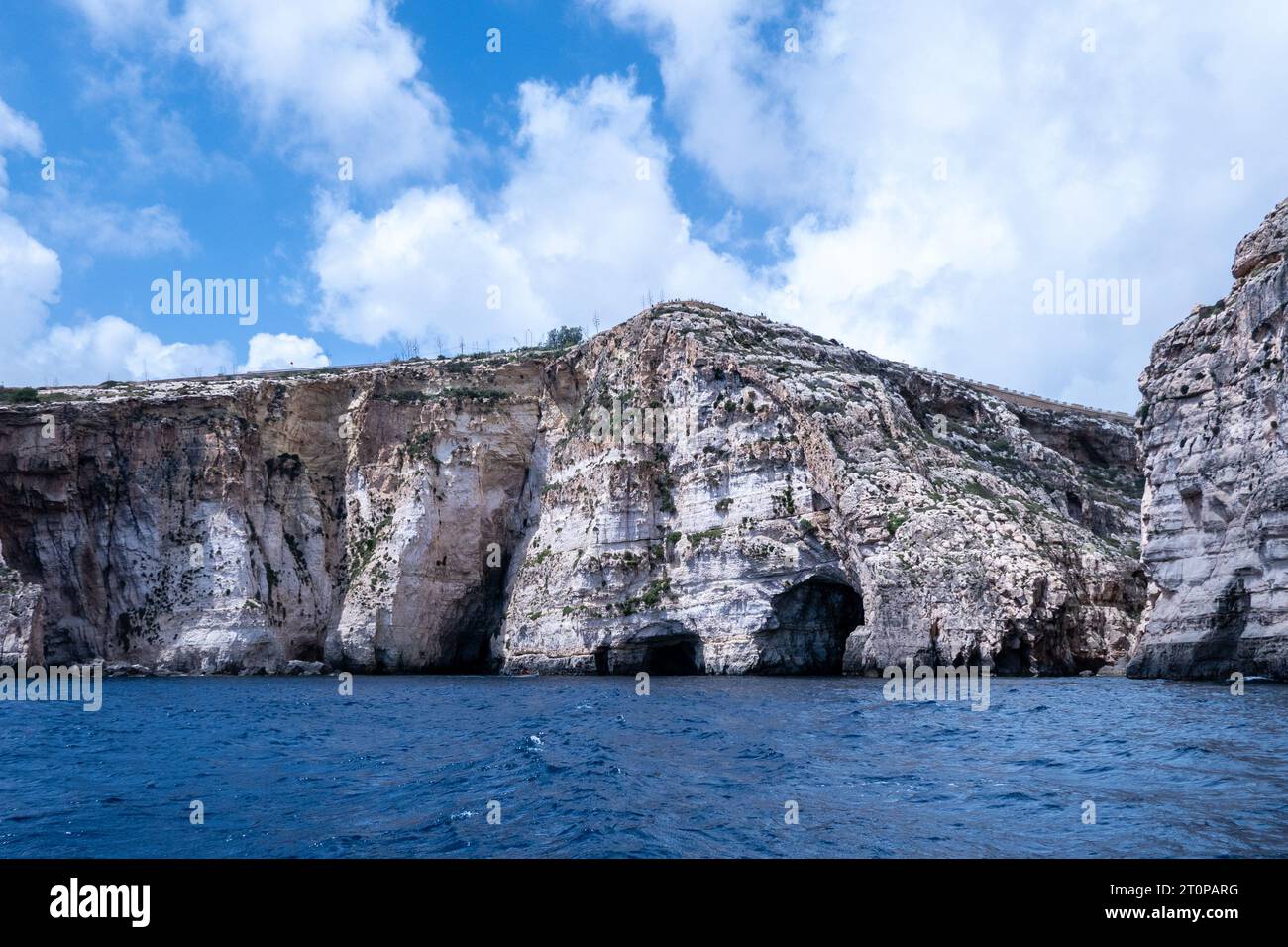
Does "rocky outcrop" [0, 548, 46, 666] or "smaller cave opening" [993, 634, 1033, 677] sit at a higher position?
"rocky outcrop" [0, 548, 46, 666]

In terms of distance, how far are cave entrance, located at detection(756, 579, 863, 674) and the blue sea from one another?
18286 mm

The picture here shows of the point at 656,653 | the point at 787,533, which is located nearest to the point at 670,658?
the point at 656,653

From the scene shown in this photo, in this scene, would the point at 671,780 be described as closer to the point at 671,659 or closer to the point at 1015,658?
the point at 1015,658

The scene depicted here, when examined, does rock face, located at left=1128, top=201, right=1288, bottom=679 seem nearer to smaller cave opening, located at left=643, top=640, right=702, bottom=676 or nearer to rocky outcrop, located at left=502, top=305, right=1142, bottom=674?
rocky outcrop, located at left=502, top=305, right=1142, bottom=674

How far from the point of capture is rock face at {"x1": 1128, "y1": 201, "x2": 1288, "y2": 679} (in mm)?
35906

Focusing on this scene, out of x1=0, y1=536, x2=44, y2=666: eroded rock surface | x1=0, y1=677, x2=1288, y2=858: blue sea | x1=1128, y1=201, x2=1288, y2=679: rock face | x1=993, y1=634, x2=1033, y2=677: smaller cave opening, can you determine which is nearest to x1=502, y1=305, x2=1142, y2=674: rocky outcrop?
x1=993, y1=634, x2=1033, y2=677: smaller cave opening

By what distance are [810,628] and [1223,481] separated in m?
21.6

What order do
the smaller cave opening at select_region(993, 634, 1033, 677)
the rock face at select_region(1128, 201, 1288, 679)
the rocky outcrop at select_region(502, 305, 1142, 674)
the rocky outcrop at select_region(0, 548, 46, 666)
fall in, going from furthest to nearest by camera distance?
the rocky outcrop at select_region(0, 548, 46, 666) < the rocky outcrop at select_region(502, 305, 1142, 674) < the smaller cave opening at select_region(993, 634, 1033, 677) < the rock face at select_region(1128, 201, 1288, 679)

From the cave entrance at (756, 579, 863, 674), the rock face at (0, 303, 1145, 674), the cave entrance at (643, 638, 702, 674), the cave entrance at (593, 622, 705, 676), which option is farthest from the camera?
the cave entrance at (643, 638, 702, 674)

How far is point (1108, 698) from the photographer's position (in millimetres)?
32750

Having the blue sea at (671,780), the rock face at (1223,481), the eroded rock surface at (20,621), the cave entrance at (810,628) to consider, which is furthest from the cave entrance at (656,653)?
the eroded rock surface at (20,621)

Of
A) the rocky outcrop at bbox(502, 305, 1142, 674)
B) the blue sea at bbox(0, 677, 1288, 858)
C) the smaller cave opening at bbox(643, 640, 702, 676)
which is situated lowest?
the smaller cave opening at bbox(643, 640, 702, 676)

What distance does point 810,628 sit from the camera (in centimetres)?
5384
